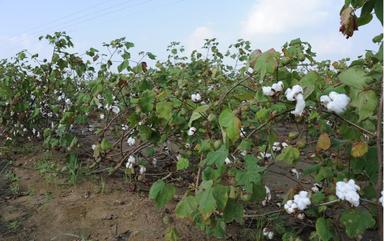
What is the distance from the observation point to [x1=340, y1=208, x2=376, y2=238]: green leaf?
164cm

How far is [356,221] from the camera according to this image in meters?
1.65

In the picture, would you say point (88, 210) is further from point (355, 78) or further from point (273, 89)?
point (355, 78)

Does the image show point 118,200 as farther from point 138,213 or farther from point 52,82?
point 52,82

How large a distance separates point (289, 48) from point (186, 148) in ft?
4.16

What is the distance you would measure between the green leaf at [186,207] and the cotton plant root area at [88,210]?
74 cm

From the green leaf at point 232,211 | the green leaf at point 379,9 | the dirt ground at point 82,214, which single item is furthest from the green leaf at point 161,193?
the green leaf at point 379,9

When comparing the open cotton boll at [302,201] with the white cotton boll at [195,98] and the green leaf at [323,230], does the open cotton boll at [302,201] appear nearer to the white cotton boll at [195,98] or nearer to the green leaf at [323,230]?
the green leaf at [323,230]

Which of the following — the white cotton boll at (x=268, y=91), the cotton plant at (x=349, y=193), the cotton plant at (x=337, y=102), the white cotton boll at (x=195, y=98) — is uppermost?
the white cotton boll at (x=195, y=98)

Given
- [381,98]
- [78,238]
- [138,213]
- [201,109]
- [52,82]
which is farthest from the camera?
[52,82]

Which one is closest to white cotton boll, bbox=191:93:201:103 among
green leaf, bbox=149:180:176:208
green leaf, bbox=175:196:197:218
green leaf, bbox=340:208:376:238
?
green leaf, bbox=149:180:176:208

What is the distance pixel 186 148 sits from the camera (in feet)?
10.4

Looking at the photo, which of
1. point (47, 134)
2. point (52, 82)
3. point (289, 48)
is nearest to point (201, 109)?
point (289, 48)

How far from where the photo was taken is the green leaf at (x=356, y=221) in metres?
1.64

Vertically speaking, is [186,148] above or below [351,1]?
below
